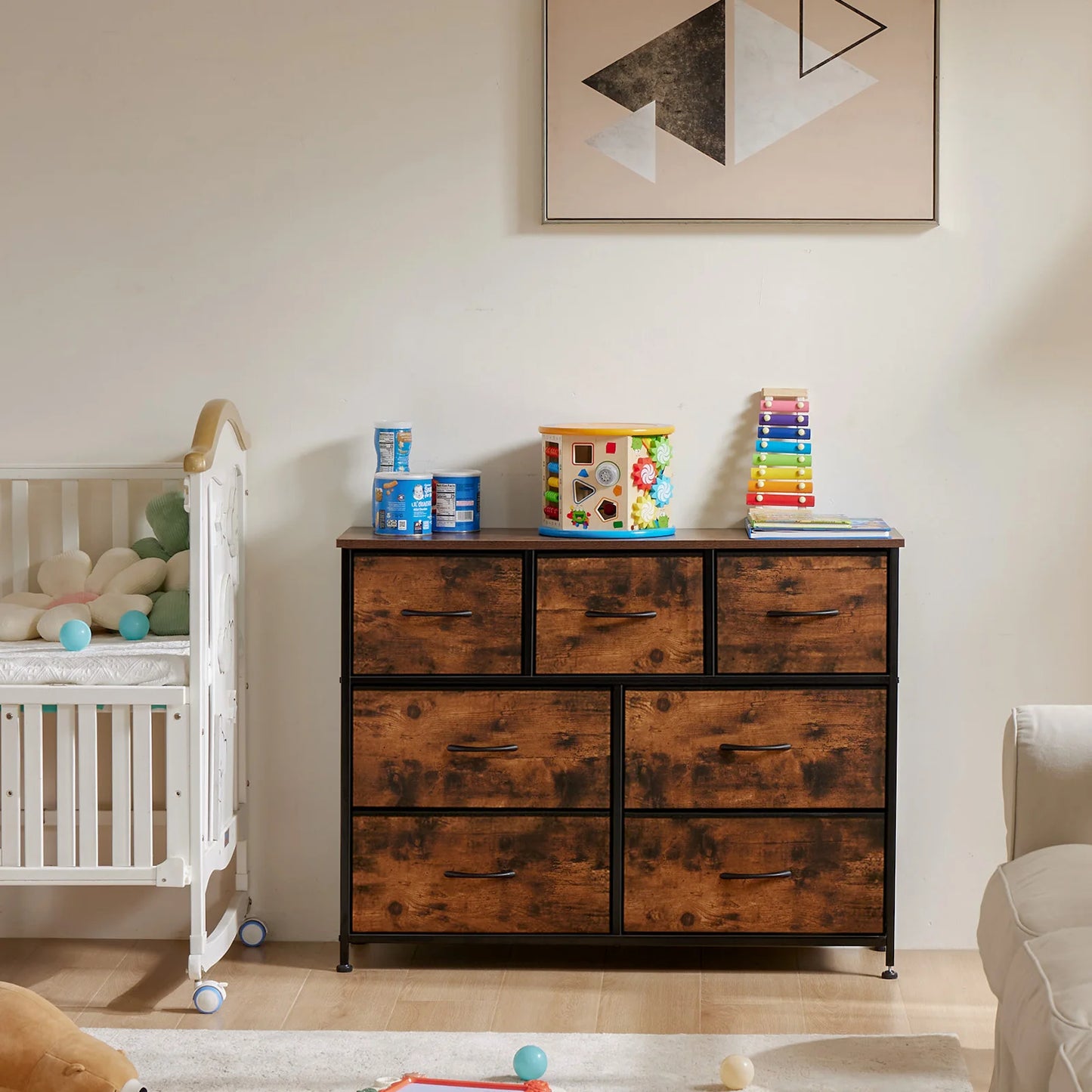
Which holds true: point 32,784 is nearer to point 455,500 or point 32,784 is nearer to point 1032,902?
point 455,500

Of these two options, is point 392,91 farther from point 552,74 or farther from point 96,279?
point 96,279

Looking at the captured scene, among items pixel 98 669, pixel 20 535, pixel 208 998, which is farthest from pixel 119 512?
pixel 208 998

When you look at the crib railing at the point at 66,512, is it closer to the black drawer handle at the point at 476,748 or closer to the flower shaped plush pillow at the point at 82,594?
the flower shaped plush pillow at the point at 82,594

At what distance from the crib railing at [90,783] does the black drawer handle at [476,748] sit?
0.49 metres

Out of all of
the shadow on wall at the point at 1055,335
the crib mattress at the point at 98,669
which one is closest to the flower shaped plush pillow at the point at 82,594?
the crib mattress at the point at 98,669

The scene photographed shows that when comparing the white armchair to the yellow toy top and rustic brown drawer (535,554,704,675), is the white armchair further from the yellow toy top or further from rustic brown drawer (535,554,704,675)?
the yellow toy top

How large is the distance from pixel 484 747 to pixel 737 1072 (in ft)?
2.41

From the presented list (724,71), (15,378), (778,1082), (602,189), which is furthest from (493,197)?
(778,1082)

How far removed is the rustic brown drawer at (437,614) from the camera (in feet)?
Answer: 7.65

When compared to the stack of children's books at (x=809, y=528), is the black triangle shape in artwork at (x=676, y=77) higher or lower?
higher

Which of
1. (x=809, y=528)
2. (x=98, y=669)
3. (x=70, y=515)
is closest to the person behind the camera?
(x=98, y=669)

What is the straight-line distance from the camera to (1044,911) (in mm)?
1608

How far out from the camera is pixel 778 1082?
1979 millimetres

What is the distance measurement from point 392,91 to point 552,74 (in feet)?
1.07
